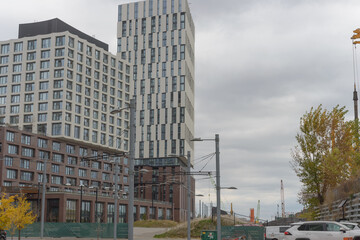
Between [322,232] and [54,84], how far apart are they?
3434 inches

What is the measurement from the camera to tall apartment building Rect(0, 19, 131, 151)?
103625mm

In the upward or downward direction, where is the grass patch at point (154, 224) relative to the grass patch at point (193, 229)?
downward

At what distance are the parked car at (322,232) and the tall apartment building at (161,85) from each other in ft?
364

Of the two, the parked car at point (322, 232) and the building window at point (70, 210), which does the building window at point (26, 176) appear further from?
the parked car at point (322, 232)

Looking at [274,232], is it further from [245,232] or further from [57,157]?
[57,157]

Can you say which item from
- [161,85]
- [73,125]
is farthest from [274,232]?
[161,85]

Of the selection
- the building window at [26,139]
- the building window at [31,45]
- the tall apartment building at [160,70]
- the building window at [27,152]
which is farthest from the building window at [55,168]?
the tall apartment building at [160,70]

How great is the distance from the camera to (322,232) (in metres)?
25.6

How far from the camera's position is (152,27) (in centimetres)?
14962

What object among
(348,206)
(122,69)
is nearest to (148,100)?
(122,69)

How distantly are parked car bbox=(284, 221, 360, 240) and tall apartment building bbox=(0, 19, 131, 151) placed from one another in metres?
81.6

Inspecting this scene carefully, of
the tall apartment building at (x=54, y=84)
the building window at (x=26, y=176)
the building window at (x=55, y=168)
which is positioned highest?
the tall apartment building at (x=54, y=84)

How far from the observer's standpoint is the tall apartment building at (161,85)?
467 ft

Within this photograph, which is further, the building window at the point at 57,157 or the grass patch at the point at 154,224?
the grass patch at the point at 154,224
